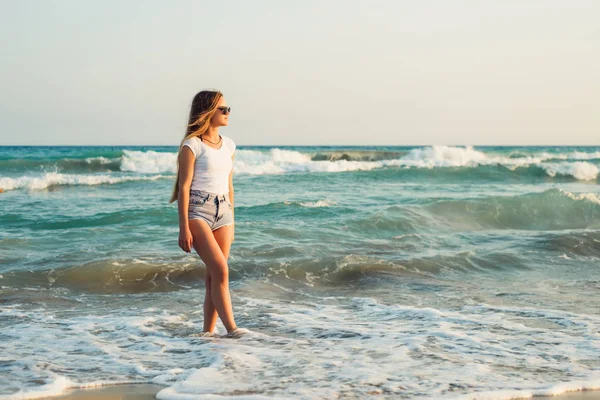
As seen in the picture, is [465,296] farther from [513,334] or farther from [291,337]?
[291,337]

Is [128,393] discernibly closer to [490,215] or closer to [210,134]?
[210,134]

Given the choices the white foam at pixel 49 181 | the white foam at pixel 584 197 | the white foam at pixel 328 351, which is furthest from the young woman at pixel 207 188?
Result: the white foam at pixel 49 181

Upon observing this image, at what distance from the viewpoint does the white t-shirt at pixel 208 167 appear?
A: 17.8ft

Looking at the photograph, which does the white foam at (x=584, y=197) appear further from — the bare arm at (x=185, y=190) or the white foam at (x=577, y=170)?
the white foam at (x=577, y=170)

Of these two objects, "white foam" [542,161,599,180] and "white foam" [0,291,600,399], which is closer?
"white foam" [0,291,600,399]

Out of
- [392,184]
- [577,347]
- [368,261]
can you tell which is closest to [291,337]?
[577,347]

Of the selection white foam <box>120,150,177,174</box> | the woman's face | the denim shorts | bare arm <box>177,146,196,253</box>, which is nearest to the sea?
bare arm <box>177,146,196,253</box>

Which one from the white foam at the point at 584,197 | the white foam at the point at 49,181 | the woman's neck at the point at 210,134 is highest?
the woman's neck at the point at 210,134

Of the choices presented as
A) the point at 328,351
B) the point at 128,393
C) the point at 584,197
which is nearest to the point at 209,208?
the point at 328,351

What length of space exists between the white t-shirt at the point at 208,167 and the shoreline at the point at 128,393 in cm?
164

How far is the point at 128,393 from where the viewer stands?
4422 mm

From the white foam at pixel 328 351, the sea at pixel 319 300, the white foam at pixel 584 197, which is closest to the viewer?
the white foam at pixel 328 351

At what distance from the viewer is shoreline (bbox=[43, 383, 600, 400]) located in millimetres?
4324

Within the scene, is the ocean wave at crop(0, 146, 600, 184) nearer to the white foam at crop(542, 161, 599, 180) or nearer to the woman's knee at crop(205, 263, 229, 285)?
the white foam at crop(542, 161, 599, 180)
